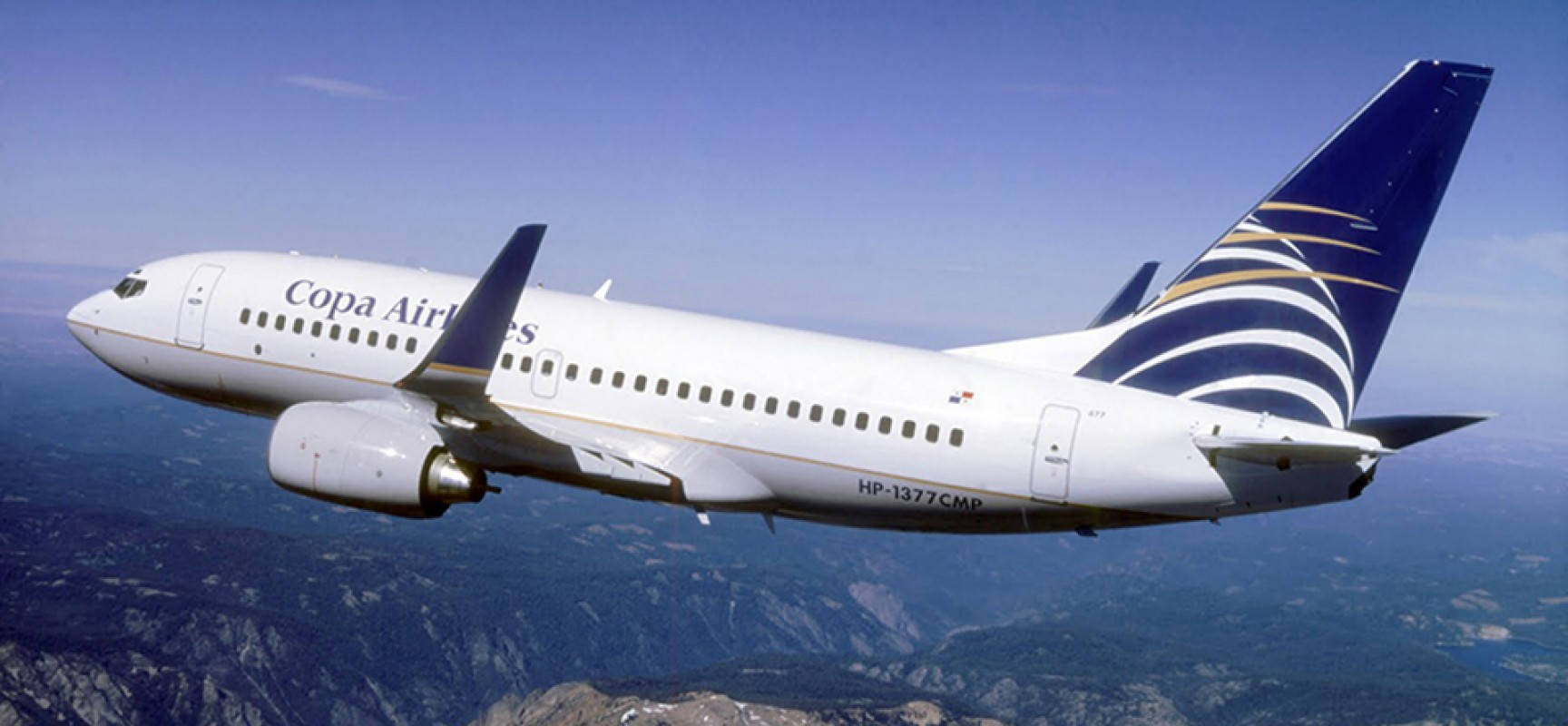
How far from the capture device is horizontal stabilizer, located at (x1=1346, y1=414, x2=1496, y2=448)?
67.7ft

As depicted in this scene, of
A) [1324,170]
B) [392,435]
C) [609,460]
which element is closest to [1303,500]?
[1324,170]

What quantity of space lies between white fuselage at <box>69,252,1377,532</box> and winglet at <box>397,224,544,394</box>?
455cm

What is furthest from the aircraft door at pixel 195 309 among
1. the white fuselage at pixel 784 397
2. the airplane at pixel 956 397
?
the airplane at pixel 956 397

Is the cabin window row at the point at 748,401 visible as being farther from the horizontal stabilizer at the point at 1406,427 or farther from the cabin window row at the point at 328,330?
the horizontal stabilizer at the point at 1406,427

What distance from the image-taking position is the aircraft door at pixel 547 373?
87.5 feet

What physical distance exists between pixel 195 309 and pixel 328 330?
16.2ft

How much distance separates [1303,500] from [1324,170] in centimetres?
788

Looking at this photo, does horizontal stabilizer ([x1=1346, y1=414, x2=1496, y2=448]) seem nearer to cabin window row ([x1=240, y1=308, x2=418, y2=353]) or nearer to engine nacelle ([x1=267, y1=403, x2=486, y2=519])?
engine nacelle ([x1=267, y1=403, x2=486, y2=519])

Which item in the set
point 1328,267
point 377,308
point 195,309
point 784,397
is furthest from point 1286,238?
point 195,309

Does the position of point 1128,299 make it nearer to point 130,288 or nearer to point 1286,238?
point 1286,238

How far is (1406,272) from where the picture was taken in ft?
76.3

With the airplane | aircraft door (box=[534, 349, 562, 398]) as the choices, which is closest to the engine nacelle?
the airplane

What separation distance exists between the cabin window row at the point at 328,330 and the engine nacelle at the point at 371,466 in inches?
119

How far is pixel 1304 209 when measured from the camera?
24078 millimetres
